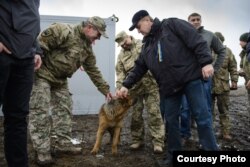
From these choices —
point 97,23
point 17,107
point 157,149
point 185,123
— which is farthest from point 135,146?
point 17,107

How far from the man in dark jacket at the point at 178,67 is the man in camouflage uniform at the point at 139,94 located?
133 centimetres

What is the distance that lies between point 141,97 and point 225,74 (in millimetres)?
2196

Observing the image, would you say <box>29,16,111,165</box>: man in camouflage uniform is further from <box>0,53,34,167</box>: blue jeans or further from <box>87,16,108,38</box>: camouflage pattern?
<box>0,53,34,167</box>: blue jeans

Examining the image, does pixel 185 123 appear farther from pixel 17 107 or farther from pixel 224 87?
pixel 17 107

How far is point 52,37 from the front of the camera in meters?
5.68

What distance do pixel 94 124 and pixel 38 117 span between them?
172 inches

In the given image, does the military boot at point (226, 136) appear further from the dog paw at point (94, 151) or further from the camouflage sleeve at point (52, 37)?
the camouflage sleeve at point (52, 37)

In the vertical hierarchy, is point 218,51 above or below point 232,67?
above

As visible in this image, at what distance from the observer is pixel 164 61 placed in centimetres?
514

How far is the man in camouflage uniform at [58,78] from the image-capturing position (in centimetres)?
564

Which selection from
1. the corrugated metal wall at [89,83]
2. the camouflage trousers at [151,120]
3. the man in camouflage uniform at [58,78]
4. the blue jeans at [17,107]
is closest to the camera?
the blue jeans at [17,107]

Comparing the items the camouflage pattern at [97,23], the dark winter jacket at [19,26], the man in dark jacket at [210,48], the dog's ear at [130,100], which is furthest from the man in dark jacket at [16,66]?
the man in dark jacket at [210,48]

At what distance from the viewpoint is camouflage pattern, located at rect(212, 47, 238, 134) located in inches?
320

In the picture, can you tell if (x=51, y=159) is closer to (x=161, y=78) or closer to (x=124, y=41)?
(x=161, y=78)
